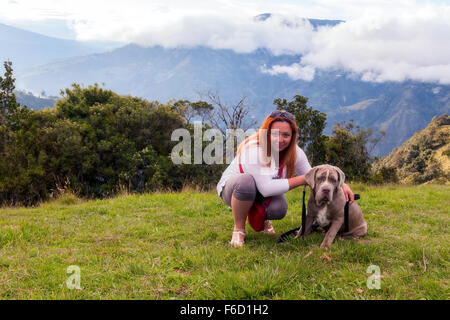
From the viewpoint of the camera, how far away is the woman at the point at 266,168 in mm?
3627

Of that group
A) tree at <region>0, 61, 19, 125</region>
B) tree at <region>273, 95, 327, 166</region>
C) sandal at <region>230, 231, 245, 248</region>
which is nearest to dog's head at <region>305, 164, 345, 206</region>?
sandal at <region>230, 231, 245, 248</region>

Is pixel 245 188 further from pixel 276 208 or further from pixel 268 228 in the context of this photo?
pixel 268 228

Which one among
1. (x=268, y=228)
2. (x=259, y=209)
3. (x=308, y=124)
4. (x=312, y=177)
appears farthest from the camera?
(x=308, y=124)

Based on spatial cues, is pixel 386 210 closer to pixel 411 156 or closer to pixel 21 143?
pixel 21 143

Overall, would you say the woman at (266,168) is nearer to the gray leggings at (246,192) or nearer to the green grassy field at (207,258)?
the gray leggings at (246,192)

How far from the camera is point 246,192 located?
3717 mm

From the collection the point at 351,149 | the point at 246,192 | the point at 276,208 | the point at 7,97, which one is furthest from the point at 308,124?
the point at 246,192

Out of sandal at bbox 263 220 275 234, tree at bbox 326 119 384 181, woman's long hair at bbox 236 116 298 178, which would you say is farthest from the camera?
tree at bbox 326 119 384 181

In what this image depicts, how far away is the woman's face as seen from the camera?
3629mm

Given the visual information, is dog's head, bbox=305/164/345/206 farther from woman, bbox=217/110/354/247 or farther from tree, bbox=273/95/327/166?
tree, bbox=273/95/327/166

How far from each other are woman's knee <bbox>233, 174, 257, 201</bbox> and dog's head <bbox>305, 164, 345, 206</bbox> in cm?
63

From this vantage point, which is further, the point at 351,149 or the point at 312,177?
the point at 351,149

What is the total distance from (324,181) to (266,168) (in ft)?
2.22
